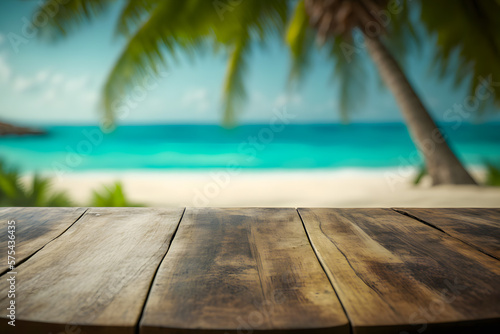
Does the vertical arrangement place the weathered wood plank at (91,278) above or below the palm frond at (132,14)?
below

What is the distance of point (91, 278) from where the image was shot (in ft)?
1.69

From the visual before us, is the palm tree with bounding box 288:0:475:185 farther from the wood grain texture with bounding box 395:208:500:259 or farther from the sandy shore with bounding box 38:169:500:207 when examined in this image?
the wood grain texture with bounding box 395:208:500:259

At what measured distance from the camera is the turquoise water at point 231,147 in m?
11.6

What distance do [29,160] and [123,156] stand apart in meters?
2.82

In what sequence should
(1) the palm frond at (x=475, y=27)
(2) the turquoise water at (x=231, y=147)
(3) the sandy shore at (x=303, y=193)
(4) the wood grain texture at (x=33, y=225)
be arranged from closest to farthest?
(4) the wood grain texture at (x=33, y=225)
(1) the palm frond at (x=475, y=27)
(3) the sandy shore at (x=303, y=193)
(2) the turquoise water at (x=231, y=147)

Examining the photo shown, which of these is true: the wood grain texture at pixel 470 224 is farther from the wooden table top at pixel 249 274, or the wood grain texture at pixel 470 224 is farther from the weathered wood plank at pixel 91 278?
the weathered wood plank at pixel 91 278

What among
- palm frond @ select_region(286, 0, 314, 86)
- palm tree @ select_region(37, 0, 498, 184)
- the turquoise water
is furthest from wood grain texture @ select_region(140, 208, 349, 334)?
the turquoise water

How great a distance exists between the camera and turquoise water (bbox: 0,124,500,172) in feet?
38.0

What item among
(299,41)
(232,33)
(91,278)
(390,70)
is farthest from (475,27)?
(91,278)

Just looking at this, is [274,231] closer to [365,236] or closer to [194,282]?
[365,236]

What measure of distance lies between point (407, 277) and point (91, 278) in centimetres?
43

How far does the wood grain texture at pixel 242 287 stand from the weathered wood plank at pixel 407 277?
1.1 inches

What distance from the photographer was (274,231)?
0.75m

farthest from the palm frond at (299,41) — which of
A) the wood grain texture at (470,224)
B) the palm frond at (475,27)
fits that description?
the wood grain texture at (470,224)
